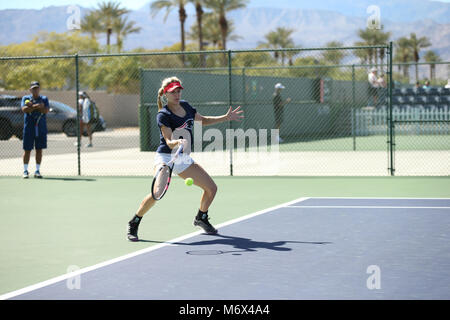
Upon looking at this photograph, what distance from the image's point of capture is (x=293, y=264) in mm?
7344

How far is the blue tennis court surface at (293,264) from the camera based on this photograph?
6.28 meters

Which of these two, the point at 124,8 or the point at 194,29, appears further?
the point at 194,29

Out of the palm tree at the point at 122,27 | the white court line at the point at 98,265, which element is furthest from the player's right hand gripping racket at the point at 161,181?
the palm tree at the point at 122,27

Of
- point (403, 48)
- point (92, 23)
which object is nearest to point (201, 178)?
point (92, 23)

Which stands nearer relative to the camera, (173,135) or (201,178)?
(173,135)

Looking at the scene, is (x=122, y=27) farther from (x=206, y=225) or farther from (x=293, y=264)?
(x=293, y=264)

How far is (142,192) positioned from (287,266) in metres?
6.57

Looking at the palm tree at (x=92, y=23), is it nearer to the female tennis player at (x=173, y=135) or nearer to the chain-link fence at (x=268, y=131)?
the chain-link fence at (x=268, y=131)

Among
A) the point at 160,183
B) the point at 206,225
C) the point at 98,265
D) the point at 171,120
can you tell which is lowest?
the point at 98,265

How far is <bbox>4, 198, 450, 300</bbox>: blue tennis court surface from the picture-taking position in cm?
628

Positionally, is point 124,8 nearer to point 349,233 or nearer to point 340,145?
point 340,145
